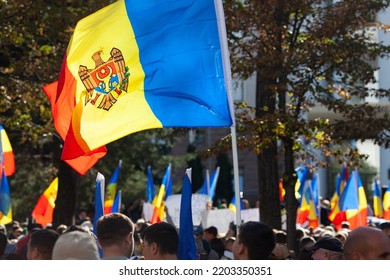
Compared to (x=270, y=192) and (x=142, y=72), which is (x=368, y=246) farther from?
(x=270, y=192)

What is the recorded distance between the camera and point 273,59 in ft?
52.6

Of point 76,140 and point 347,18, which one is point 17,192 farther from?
point 76,140

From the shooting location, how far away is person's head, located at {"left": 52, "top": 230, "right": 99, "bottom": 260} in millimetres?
5520

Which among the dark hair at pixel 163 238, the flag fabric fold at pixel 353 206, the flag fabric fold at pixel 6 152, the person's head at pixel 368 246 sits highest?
the flag fabric fold at pixel 6 152

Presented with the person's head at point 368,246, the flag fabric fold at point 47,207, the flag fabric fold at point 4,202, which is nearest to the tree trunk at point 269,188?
the flag fabric fold at point 4,202

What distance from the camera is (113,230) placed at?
22.0ft

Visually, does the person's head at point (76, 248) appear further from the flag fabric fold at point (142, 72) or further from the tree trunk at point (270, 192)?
the tree trunk at point (270, 192)

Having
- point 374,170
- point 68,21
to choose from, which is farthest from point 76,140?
point 374,170

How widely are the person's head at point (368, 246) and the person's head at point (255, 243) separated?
29.4 inches

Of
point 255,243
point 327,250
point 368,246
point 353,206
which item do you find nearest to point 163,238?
point 255,243

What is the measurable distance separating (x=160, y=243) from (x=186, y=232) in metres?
0.39

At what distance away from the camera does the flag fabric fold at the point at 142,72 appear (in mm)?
9078

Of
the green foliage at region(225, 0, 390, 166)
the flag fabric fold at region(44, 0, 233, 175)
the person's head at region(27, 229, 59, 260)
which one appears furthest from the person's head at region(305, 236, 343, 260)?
the green foliage at region(225, 0, 390, 166)

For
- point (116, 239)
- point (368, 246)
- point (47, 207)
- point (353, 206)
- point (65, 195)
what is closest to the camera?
point (368, 246)
